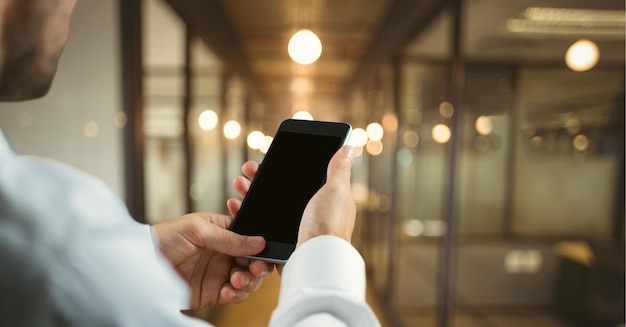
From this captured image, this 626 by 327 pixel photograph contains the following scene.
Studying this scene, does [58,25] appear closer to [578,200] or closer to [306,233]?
[306,233]

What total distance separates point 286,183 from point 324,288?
264 mm

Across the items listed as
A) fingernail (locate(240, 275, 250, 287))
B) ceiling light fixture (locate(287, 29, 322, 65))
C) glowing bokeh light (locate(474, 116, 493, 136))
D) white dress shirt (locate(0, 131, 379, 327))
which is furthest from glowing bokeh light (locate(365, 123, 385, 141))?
white dress shirt (locate(0, 131, 379, 327))

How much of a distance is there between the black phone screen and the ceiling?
16 centimetres

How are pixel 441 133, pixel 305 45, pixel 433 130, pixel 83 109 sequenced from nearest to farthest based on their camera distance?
1. pixel 83 109
2. pixel 441 133
3. pixel 433 130
4. pixel 305 45

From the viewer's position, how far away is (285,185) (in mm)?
694

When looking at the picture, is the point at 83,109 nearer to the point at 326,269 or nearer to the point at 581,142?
the point at 326,269

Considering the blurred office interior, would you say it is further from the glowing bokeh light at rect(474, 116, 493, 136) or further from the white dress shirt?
the white dress shirt

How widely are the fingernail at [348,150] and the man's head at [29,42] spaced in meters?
0.39

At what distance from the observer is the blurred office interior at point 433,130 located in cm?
119

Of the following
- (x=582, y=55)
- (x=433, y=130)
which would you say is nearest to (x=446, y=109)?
(x=433, y=130)

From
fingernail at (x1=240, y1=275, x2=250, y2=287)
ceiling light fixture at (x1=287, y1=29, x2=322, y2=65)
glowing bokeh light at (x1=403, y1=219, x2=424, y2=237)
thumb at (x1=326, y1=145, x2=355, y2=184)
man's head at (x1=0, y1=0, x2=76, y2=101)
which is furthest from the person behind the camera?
glowing bokeh light at (x1=403, y1=219, x2=424, y2=237)

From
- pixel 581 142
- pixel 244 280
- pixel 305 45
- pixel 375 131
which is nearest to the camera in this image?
pixel 244 280

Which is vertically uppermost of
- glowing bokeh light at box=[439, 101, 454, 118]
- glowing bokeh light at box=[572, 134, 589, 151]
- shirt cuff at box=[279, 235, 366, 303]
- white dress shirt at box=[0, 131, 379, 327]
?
glowing bokeh light at box=[439, 101, 454, 118]

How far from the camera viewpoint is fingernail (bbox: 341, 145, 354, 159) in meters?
0.66
